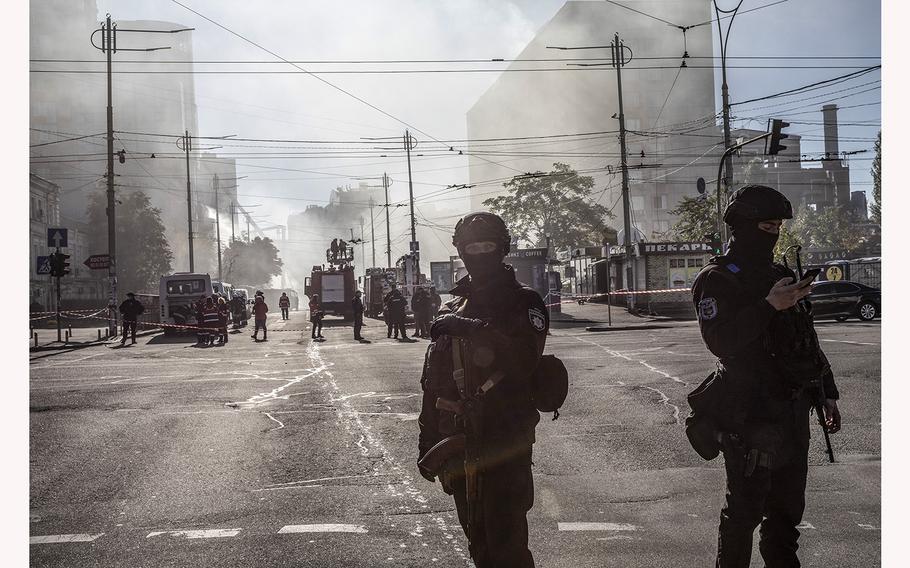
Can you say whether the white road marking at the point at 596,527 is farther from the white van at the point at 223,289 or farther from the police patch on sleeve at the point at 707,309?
the white van at the point at 223,289

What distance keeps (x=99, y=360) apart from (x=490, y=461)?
1877cm

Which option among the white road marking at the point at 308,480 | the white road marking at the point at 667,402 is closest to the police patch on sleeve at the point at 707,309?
the white road marking at the point at 308,480

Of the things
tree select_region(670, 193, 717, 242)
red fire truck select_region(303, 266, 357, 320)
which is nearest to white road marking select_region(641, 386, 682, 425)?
red fire truck select_region(303, 266, 357, 320)

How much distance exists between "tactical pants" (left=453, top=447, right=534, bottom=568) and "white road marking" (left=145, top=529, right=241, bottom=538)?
2.38 m

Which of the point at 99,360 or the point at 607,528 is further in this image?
the point at 99,360

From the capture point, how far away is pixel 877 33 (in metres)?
7.27

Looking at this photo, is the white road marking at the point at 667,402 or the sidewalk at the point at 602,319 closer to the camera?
the white road marking at the point at 667,402

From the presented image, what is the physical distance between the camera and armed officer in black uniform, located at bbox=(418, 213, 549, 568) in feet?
11.7

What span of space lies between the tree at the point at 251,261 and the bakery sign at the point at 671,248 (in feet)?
264

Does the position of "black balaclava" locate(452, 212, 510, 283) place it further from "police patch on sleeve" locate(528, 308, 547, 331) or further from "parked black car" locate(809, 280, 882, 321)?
"parked black car" locate(809, 280, 882, 321)

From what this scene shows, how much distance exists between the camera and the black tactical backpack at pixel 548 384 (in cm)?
367

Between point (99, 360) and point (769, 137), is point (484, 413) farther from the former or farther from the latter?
point (769, 137)
